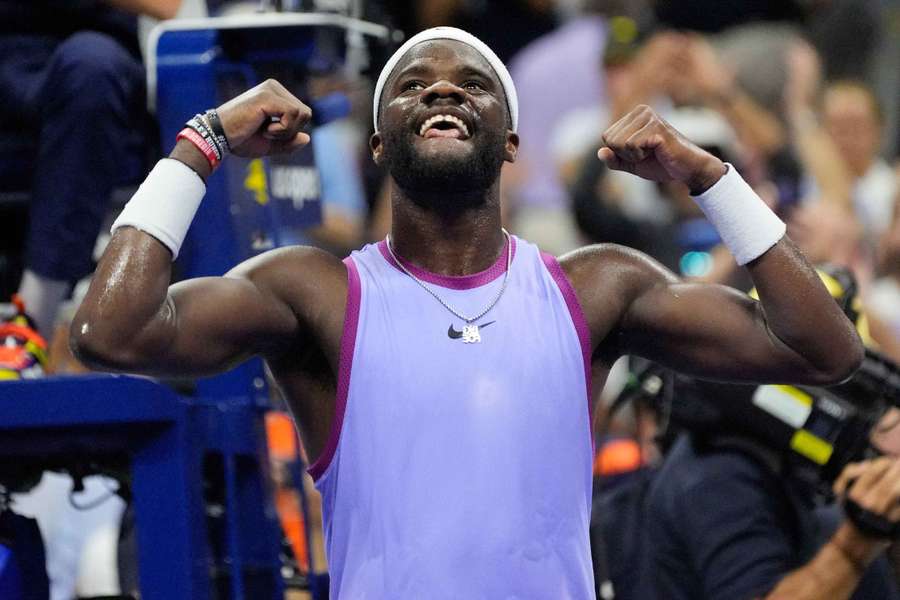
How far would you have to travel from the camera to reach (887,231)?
7.02m

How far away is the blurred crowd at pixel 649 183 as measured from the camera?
12.7ft

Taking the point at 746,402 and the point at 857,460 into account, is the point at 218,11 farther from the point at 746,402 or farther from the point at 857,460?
the point at 857,460

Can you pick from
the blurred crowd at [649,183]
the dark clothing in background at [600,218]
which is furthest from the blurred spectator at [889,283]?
the dark clothing in background at [600,218]

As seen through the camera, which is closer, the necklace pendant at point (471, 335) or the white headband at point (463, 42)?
the necklace pendant at point (471, 335)

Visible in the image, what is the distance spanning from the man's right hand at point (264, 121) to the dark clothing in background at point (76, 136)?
77cm

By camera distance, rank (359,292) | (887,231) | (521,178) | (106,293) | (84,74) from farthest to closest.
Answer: (521,178)
(887,231)
(84,74)
(359,292)
(106,293)

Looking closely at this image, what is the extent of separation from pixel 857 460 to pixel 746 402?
290 mm

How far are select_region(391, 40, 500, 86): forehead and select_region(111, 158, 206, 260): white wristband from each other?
50 cm

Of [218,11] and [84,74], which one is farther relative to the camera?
[218,11]

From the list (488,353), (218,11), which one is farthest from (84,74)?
(488,353)

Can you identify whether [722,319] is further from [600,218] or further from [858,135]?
[858,135]

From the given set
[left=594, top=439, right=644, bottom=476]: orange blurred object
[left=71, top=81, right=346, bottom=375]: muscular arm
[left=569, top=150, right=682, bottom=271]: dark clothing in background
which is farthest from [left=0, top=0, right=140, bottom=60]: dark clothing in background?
[left=569, top=150, right=682, bottom=271]: dark clothing in background

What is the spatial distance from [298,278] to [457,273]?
316 mm

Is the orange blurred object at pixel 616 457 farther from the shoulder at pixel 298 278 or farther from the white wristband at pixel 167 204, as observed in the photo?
the white wristband at pixel 167 204
